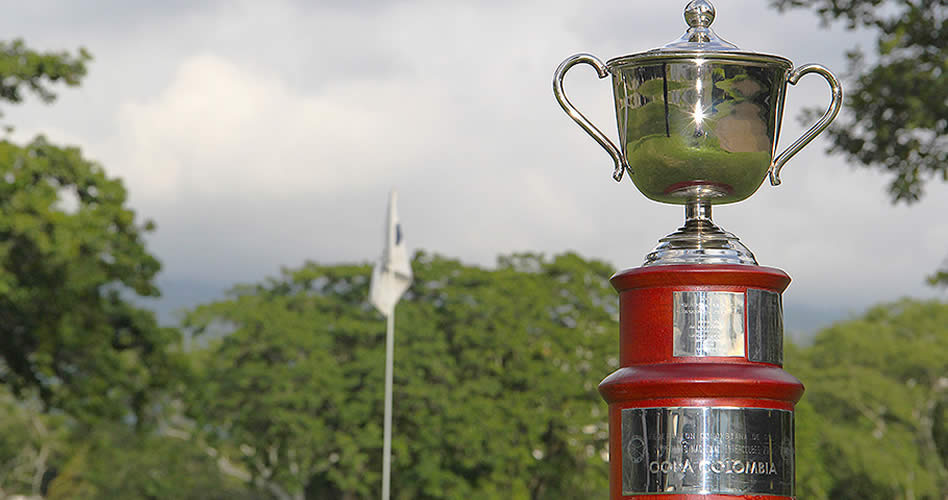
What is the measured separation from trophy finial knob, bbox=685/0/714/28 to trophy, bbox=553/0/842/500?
74 mm

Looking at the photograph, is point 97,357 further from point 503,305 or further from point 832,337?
point 832,337

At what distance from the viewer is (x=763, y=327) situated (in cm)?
433

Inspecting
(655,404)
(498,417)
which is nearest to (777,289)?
(655,404)

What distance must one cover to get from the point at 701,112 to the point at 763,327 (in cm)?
70

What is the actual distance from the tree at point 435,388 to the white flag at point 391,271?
24.2 feet

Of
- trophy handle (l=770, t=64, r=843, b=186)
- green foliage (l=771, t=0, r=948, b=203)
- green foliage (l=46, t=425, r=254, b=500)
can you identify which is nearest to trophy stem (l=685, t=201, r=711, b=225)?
trophy handle (l=770, t=64, r=843, b=186)

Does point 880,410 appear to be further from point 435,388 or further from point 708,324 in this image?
point 708,324

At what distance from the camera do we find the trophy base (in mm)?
4414

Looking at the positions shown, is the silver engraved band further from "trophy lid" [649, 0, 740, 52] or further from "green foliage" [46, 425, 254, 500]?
"green foliage" [46, 425, 254, 500]

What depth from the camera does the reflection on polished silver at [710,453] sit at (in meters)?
4.16

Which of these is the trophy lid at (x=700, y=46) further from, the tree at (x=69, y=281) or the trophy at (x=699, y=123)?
the tree at (x=69, y=281)

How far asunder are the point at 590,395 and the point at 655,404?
27.9 meters

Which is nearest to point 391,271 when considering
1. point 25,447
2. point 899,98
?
point 899,98

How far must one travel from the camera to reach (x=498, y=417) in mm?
31609
